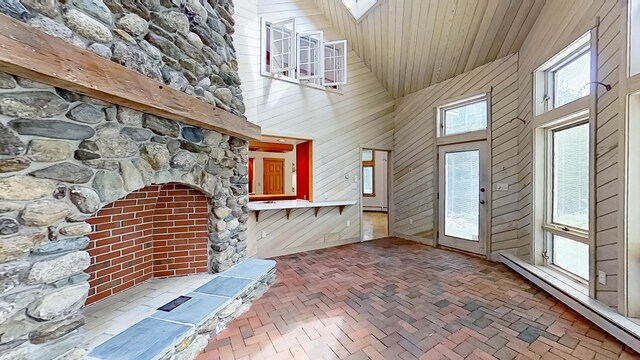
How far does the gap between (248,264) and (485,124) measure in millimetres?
4263

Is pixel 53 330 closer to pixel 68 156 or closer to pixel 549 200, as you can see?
pixel 68 156

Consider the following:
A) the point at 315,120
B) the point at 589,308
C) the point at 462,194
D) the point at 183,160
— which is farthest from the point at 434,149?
the point at 183,160

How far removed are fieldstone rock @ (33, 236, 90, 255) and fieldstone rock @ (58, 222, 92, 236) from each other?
32mm

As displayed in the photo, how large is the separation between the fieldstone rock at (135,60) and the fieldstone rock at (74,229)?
995 millimetres

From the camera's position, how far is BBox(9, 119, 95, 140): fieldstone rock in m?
1.29

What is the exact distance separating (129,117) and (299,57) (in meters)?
3.27

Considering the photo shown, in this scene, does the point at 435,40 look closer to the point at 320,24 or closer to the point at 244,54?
the point at 320,24

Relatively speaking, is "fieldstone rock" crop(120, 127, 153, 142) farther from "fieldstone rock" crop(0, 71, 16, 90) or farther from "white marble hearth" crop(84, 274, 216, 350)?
"white marble hearth" crop(84, 274, 216, 350)

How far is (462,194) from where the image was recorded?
4.85m

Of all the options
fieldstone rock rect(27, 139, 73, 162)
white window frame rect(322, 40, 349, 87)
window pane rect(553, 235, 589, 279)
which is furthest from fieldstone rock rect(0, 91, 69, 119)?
window pane rect(553, 235, 589, 279)

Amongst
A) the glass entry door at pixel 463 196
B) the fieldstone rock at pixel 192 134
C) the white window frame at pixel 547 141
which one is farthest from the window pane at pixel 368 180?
the fieldstone rock at pixel 192 134

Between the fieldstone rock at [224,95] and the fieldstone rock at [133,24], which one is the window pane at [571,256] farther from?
the fieldstone rock at [133,24]

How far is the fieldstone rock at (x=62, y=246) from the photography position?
1.38 meters

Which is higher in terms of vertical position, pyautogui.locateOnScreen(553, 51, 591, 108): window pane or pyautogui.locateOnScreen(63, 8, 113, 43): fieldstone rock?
pyautogui.locateOnScreen(553, 51, 591, 108): window pane
